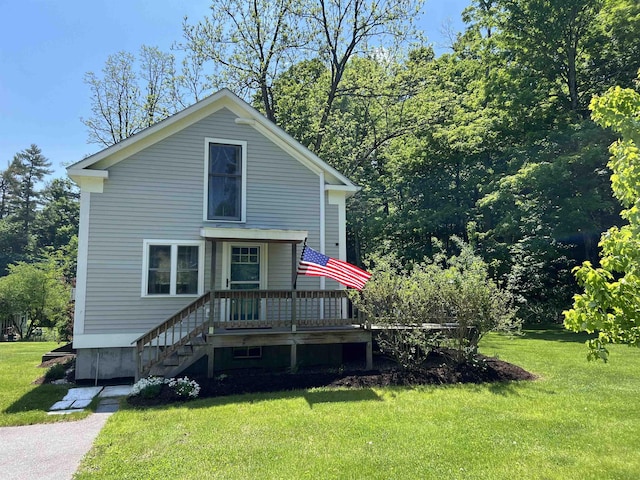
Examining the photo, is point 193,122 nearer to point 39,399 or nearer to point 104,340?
point 104,340

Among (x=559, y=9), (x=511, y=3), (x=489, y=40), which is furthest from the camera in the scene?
(x=489, y=40)

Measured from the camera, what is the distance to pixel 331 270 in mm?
8727

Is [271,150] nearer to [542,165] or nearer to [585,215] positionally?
[542,165]

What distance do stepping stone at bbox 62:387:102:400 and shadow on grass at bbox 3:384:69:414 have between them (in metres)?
0.13

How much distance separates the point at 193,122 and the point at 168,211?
237 centimetres

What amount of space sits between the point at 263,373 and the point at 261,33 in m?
16.3

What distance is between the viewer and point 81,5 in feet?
38.4

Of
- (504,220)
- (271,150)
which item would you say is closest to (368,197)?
(504,220)

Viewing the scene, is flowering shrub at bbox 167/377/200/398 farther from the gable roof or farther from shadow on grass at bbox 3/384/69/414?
the gable roof

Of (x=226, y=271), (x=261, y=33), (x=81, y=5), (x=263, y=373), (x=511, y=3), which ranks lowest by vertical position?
(x=263, y=373)

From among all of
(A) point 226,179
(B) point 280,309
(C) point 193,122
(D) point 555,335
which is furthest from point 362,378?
(D) point 555,335

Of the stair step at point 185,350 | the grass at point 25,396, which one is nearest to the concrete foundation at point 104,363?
the grass at point 25,396

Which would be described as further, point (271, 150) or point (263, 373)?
point (271, 150)

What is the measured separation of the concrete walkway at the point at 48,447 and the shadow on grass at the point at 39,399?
0.54m
